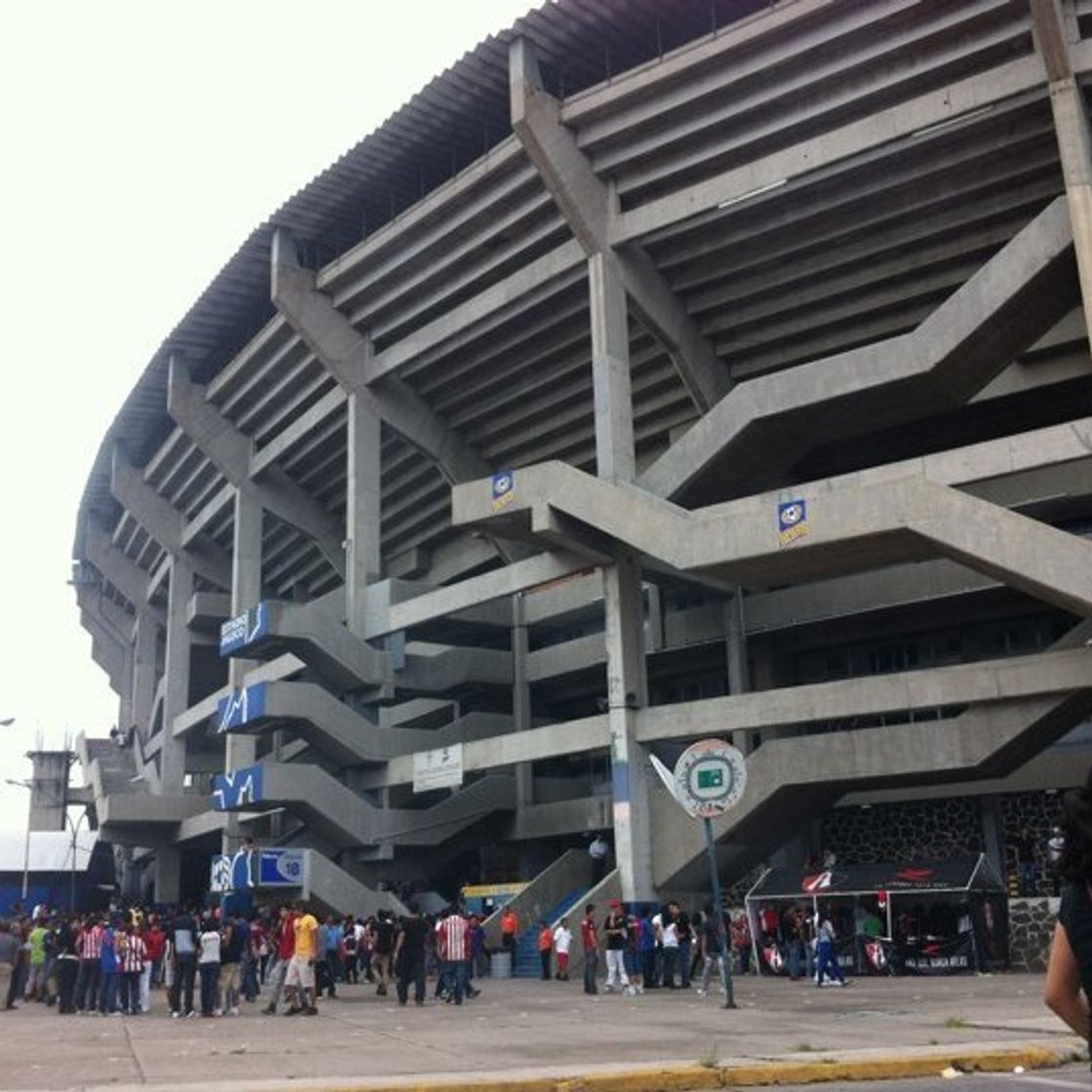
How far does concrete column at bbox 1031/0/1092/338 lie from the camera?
26875 millimetres

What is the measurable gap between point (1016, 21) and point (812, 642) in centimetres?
1757

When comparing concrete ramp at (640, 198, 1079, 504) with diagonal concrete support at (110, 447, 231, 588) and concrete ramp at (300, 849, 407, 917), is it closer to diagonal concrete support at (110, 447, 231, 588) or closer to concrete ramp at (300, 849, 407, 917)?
concrete ramp at (300, 849, 407, 917)

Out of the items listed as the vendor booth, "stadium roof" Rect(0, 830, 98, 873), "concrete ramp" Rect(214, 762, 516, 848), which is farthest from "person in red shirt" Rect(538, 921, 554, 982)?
"stadium roof" Rect(0, 830, 98, 873)

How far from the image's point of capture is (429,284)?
40188mm

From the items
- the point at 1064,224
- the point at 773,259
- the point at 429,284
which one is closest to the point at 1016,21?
the point at 1064,224

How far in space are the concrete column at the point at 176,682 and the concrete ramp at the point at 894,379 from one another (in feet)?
98.6

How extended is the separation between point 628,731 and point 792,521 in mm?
7408

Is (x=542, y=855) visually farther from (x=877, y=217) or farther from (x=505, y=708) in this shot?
(x=877, y=217)

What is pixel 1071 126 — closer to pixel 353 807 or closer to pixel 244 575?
pixel 353 807

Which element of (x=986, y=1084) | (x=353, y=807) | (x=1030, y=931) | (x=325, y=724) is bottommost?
(x=986, y=1084)

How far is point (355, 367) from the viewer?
1688 inches

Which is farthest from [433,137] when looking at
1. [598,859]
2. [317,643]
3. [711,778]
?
[711,778]

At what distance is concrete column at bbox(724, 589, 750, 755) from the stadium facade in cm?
12

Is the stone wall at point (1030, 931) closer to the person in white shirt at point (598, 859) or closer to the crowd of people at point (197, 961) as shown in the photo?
the crowd of people at point (197, 961)
